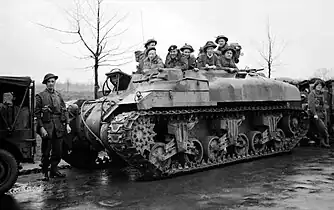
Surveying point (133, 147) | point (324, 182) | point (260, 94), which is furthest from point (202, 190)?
point (260, 94)

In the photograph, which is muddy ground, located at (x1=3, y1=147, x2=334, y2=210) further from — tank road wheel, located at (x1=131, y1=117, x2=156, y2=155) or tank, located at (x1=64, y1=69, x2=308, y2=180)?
tank road wheel, located at (x1=131, y1=117, x2=156, y2=155)

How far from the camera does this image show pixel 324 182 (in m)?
8.85

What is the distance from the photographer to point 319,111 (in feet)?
50.1

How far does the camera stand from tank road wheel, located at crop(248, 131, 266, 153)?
12427 mm

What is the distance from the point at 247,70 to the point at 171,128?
4.31 meters

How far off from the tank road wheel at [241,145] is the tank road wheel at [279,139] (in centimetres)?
158

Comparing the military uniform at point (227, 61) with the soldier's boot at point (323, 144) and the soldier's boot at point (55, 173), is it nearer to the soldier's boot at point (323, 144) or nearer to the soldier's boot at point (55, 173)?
the soldier's boot at point (323, 144)

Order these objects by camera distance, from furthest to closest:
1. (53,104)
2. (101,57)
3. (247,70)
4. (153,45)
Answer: (101,57), (247,70), (153,45), (53,104)

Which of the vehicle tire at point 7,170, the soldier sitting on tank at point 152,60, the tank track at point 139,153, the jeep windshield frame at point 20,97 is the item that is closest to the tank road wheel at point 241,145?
the tank track at point 139,153

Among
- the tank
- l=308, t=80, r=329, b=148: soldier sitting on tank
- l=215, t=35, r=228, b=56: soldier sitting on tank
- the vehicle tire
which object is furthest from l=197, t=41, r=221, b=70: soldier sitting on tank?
the vehicle tire

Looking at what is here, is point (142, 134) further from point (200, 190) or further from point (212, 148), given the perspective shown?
point (212, 148)

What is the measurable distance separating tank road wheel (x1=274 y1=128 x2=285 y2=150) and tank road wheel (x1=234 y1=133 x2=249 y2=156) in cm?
158

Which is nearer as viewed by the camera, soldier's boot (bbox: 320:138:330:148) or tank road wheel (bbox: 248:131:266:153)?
tank road wheel (bbox: 248:131:266:153)

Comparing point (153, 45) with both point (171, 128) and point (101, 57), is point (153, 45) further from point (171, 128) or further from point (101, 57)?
point (101, 57)
